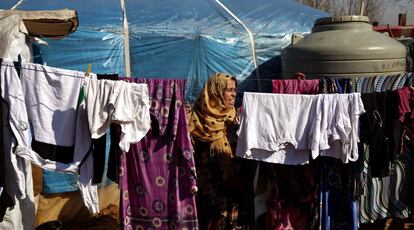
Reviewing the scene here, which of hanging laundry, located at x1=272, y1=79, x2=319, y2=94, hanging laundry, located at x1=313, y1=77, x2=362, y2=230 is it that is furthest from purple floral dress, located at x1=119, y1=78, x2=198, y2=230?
hanging laundry, located at x1=313, y1=77, x2=362, y2=230

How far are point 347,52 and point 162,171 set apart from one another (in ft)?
7.28

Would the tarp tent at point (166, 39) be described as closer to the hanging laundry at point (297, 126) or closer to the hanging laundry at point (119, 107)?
the hanging laundry at point (297, 126)

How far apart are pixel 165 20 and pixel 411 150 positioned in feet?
11.0

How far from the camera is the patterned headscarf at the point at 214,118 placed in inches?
169

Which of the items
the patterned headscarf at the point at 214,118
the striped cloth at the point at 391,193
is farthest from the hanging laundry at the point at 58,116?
the striped cloth at the point at 391,193

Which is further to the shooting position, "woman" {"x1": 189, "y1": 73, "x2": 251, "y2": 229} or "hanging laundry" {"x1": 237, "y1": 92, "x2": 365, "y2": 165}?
"woman" {"x1": 189, "y1": 73, "x2": 251, "y2": 229}

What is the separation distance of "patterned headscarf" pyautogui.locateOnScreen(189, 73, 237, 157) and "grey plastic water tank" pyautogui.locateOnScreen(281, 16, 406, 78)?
1193 mm

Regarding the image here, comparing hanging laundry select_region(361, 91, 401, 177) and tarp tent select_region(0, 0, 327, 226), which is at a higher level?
tarp tent select_region(0, 0, 327, 226)

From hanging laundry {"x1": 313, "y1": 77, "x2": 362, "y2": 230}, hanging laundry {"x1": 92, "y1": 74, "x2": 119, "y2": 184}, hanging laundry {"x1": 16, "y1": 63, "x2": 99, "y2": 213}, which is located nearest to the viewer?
hanging laundry {"x1": 16, "y1": 63, "x2": 99, "y2": 213}

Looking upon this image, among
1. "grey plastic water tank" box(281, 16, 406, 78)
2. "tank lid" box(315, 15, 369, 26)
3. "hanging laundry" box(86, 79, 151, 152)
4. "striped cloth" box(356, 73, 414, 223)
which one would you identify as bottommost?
"striped cloth" box(356, 73, 414, 223)

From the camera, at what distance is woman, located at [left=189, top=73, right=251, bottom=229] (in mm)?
4297

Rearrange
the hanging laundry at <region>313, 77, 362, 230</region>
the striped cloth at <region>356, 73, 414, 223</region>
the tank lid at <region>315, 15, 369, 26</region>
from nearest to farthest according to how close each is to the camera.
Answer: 1. the hanging laundry at <region>313, 77, 362, 230</region>
2. the striped cloth at <region>356, 73, 414, 223</region>
3. the tank lid at <region>315, 15, 369, 26</region>

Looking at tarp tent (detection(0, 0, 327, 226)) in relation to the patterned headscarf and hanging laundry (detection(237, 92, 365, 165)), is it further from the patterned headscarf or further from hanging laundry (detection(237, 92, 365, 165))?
hanging laundry (detection(237, 92, 365, 165))

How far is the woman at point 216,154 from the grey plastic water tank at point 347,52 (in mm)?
1136
